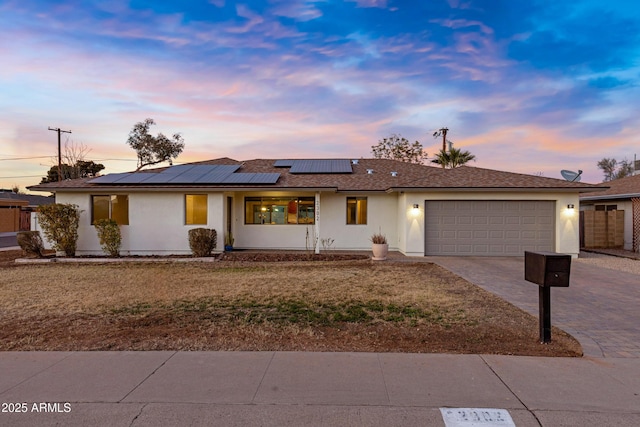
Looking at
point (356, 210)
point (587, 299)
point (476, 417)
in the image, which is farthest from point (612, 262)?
point (476, 417)

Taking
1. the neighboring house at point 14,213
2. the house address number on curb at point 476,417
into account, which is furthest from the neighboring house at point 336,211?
the neighboring house at point 14,213

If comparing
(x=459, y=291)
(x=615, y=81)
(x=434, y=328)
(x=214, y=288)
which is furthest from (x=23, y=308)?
(x=615, y=81)

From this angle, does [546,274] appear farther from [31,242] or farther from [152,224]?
[31,242]

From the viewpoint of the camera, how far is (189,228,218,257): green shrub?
45.6ft

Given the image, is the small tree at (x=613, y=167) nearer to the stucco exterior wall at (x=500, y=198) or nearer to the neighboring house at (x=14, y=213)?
the stucco exterior wall at (x=500, y=198)

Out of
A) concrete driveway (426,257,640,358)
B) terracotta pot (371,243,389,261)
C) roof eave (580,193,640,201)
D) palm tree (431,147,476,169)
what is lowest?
concrete driveway (426,257,640,358)

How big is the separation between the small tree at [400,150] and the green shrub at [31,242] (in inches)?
1182

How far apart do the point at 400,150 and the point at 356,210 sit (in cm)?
2282

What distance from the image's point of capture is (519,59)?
50.1ft

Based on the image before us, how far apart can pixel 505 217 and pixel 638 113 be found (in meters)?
11.4

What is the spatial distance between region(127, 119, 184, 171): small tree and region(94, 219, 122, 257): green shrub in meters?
21.1

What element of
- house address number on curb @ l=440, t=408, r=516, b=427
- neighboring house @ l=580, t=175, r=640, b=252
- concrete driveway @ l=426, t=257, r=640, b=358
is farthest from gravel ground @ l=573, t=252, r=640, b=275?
house address number on curb @ l=440, t=408, r=516, b=427

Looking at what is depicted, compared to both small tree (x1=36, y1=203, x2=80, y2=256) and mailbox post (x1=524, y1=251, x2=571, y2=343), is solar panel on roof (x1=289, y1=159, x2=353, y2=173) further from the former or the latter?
mailbox post (x1=524, y1=251, x2=571, y2=343)

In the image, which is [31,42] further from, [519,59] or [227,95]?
[519,59]
